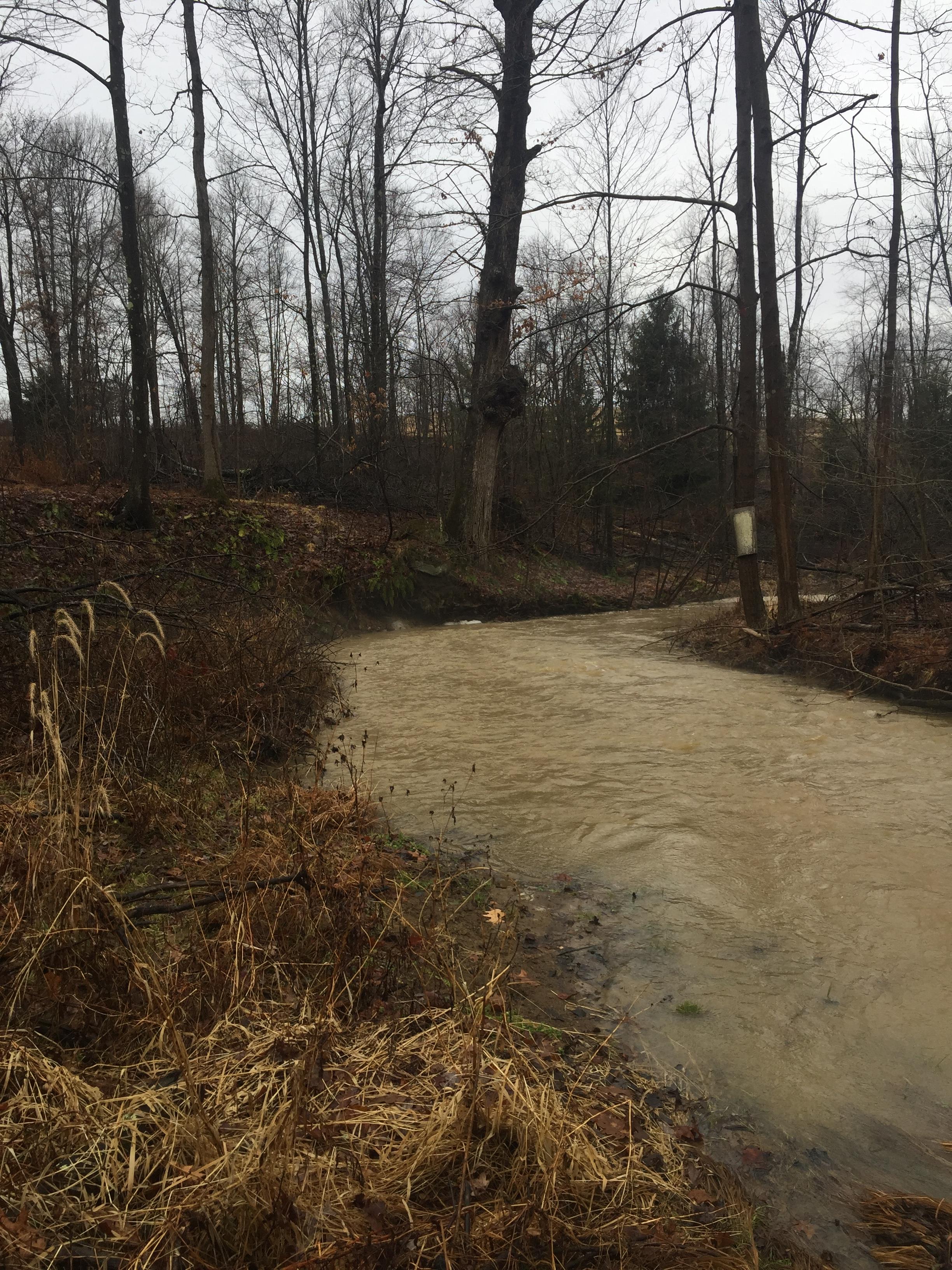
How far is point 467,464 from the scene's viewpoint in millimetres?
17094

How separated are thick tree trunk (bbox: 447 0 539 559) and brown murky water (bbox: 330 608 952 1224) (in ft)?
23.1

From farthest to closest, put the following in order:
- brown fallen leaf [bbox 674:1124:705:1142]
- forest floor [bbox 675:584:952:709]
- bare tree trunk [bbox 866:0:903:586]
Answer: bare tree trunk [bbox 866:0:903:586] → forest floor [bbox 675:584:952:709] → brown fallen leaf [bbox 674:1124:705:1142]

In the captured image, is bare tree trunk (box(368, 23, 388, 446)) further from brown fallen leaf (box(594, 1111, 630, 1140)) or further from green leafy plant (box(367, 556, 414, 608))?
brown fallen leaf (box(594, 1111, 630, 1140))

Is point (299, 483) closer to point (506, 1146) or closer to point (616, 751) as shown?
point (616, 751)

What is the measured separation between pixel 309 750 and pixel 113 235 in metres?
24.8

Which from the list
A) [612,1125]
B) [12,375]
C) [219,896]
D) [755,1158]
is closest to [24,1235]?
[219,896]

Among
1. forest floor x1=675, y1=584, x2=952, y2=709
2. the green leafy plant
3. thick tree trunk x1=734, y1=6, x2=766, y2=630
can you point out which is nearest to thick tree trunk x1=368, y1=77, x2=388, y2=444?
the green leafy plant

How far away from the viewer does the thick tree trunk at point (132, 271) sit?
1209 centimetres

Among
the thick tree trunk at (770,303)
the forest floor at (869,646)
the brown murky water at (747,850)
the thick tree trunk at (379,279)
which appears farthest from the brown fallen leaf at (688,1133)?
the thick tree trunk at (379,279)

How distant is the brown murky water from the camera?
309 centimetres

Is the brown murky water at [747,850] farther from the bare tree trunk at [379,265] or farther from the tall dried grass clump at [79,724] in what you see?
the bare tree trunk at [379,265]

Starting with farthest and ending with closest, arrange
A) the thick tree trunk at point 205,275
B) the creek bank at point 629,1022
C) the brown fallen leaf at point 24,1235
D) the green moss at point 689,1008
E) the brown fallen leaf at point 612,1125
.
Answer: the thick tree trunk at point 205,275, the green moss at point 689,1008, the brown fallen leaf at point 612,1125, the creek bank at point 629,1022, the brown fallen leaf at point 24,1235

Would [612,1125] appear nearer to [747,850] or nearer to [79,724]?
[747,850]

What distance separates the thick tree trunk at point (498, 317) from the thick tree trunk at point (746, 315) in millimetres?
5115
